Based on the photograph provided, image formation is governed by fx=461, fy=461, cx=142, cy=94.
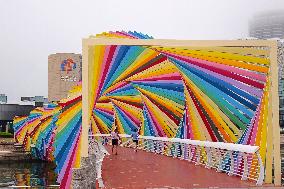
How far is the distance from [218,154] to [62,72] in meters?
124

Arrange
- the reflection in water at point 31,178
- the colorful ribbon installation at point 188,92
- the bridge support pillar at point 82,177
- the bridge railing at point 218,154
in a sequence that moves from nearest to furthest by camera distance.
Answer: the bridge support pillar at point 82,177 → the bridge railing at point 218,154 → the colorful ribbon installation at point 188,92 → the reflection in water at point 31,178

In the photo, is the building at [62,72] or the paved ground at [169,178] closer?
the paved ground at [169,178]

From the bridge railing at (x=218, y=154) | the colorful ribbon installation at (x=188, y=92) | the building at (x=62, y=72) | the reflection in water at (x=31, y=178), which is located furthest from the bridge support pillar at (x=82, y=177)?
the building at (x=62, y=72)

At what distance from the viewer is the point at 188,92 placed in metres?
18.0

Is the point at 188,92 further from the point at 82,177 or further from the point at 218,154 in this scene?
the point at 82,177

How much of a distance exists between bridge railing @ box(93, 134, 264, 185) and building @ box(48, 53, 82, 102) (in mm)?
108984

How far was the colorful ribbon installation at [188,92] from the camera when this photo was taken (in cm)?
1323

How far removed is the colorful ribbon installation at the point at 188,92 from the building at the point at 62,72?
10922 cm

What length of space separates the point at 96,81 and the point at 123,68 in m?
3.74

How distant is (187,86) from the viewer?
18.1m

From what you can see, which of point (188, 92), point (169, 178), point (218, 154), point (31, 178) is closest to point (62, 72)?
point (31, 178)

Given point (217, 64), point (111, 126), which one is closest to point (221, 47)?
point (217, 64)

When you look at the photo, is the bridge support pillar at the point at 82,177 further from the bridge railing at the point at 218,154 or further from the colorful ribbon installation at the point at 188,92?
the colorful ribbon installation at the point at 188,92

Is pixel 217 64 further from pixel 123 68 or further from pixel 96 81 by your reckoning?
pixel 123 68
